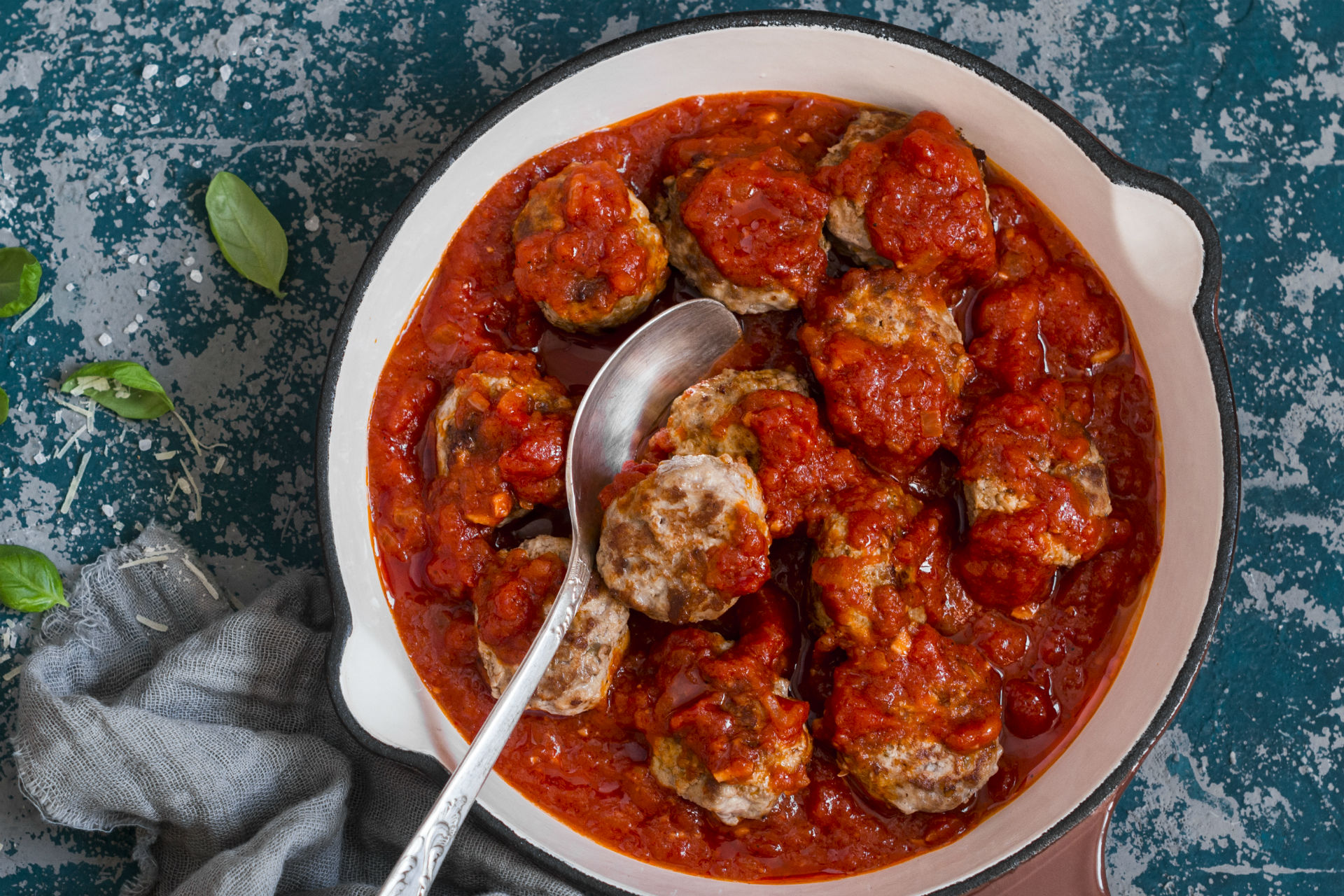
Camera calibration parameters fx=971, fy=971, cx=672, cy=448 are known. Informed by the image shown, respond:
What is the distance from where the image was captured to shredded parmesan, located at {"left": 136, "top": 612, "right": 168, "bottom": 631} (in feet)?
9.85

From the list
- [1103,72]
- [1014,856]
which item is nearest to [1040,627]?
[1014,856]

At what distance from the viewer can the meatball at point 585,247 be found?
257 centimetres

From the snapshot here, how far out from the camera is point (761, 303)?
2.70 meters

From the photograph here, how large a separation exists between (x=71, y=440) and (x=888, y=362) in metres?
2.52

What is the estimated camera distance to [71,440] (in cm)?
306

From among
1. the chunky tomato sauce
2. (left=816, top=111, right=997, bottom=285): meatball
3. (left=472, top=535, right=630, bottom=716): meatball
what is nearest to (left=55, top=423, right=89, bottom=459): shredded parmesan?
the chunky tomato sauce

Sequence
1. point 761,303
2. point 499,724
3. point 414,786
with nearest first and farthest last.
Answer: point 499,724 → point 761,303 → point 414,786

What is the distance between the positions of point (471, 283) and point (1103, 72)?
207 centimetres

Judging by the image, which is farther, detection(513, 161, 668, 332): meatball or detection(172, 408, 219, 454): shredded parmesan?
detection(172, 408, 219, 454): shredded parmesan

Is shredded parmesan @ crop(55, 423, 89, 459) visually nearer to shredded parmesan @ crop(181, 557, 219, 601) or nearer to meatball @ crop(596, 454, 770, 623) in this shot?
shredded parmesan @ crop(181, 557, 219, 601)

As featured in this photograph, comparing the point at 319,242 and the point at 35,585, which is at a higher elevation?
the point at 319,242

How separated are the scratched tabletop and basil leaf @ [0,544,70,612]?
0.16 m

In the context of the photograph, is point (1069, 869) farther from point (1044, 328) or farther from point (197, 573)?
point (197, 573)

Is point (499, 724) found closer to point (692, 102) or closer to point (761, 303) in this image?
point (761, 303)
